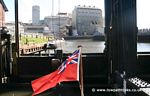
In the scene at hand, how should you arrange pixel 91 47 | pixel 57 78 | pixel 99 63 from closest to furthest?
pixel 57 78 → pixel 99 63 → pixel 91 47

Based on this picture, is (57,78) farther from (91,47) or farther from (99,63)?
(91,47)

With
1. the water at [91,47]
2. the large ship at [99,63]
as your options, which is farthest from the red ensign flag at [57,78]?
the water at [91,47]

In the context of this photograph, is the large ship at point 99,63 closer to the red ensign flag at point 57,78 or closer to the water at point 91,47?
the red ensign flag at point 57,78

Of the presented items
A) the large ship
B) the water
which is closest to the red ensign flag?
the large ship

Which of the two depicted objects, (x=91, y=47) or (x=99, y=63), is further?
(x=91, y=47)

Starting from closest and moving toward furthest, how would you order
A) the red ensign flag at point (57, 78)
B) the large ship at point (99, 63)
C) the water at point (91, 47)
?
the red ensign flag at point (57, 78) → the large ship at point (99, 63) → the water at point (91, 47)

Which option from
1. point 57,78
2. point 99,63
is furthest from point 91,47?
point 57,78

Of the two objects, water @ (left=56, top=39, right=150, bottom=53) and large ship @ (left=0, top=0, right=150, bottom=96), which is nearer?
Result: large ship @ (left=0, top=0, right=150, bottom=96)

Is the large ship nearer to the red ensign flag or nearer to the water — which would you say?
the red ensign flag

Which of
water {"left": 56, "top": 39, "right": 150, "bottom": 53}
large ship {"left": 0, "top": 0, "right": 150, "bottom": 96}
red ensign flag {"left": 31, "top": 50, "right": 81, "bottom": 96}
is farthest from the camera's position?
water {"left": 56, "top": 39, "right": 150, "bottom": 53}

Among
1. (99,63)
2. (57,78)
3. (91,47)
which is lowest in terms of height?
(91,47)

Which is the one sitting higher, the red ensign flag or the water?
the red ensign flag

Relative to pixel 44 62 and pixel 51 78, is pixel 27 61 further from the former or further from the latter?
pixel 51 78

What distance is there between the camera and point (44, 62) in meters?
13.5
